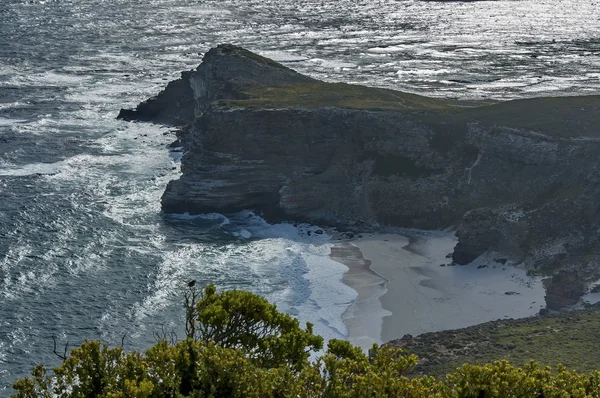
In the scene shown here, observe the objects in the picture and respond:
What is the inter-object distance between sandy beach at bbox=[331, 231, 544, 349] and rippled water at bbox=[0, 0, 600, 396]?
6.91 ft

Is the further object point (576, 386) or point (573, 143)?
point (573, 143)

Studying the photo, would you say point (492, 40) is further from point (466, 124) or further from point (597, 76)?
point (466, 124)

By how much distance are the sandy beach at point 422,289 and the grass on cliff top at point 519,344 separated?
5.43 meters

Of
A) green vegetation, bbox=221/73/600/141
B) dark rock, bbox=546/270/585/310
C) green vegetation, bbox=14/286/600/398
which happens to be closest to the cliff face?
green vegetation, bbox=221/73/600/141

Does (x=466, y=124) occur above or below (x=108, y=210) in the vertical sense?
above

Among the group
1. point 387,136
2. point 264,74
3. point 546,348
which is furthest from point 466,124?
point 546,348

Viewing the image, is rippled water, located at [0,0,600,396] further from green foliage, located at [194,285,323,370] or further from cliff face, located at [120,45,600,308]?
green foliage, located at [194,285,323,370]

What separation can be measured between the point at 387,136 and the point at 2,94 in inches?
2898

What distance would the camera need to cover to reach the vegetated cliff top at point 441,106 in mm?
85438

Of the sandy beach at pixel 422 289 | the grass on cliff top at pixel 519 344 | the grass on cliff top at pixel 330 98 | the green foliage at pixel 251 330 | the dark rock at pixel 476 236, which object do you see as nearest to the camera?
the green foliage at pixel 251 330

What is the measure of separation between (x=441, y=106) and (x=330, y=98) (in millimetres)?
13383

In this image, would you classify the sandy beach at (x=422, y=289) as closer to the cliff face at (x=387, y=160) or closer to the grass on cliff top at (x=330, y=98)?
the cliff face at (x=387, y=160)

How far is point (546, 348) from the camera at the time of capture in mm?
51781

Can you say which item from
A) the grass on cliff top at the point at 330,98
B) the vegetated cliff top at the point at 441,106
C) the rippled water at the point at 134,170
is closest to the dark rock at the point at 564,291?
the rippled water at the point at 134,170
